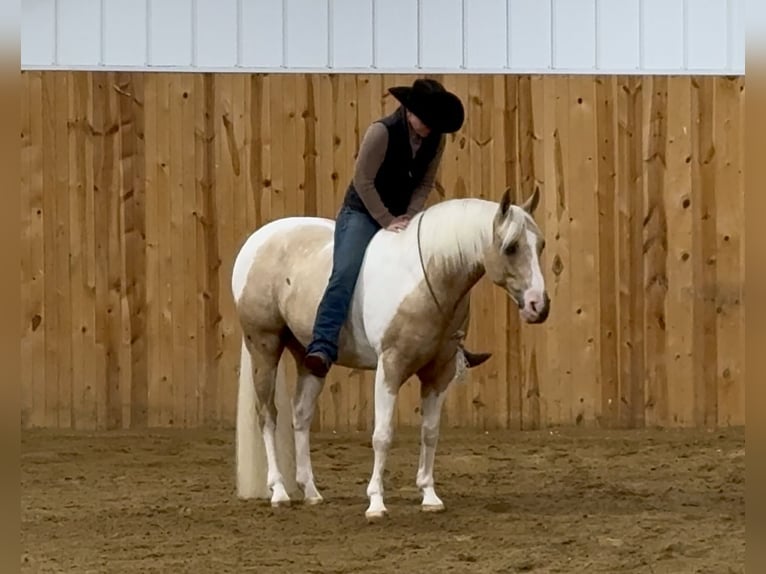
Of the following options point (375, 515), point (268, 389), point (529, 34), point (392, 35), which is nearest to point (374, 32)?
point (392, 35)

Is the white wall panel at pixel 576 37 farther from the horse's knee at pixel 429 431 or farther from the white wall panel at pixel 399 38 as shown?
the horse's knee at pixel 429 431

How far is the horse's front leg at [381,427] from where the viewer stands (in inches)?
169

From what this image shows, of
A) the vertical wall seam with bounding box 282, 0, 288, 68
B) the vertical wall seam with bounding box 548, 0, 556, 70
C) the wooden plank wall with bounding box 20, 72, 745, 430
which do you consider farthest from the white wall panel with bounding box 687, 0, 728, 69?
the vertical wall seam with bounding box 282, 0, 288, 68

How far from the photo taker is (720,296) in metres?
7.06

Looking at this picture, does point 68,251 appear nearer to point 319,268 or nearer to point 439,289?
point 319,268

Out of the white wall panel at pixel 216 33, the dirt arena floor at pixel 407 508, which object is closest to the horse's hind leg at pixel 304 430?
the dirt arena floor at pixel 407 508

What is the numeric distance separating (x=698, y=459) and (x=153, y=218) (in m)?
3.64

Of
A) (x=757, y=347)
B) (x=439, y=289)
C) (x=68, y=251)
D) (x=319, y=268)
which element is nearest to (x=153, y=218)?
(x=68, y=251)

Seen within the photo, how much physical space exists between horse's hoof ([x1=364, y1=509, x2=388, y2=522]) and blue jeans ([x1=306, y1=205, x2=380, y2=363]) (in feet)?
2.03

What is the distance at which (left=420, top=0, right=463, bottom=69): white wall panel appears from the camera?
7121 millimetres

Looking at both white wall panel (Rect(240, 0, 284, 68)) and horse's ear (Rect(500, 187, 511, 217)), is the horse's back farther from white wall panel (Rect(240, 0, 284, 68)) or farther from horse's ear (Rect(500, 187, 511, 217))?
white wall panel (Rect(240, 0, 284, 68))

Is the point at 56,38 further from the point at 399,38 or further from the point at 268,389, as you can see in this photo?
the point at 268,389

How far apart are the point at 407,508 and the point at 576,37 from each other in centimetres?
384

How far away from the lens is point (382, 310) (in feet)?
14.1
